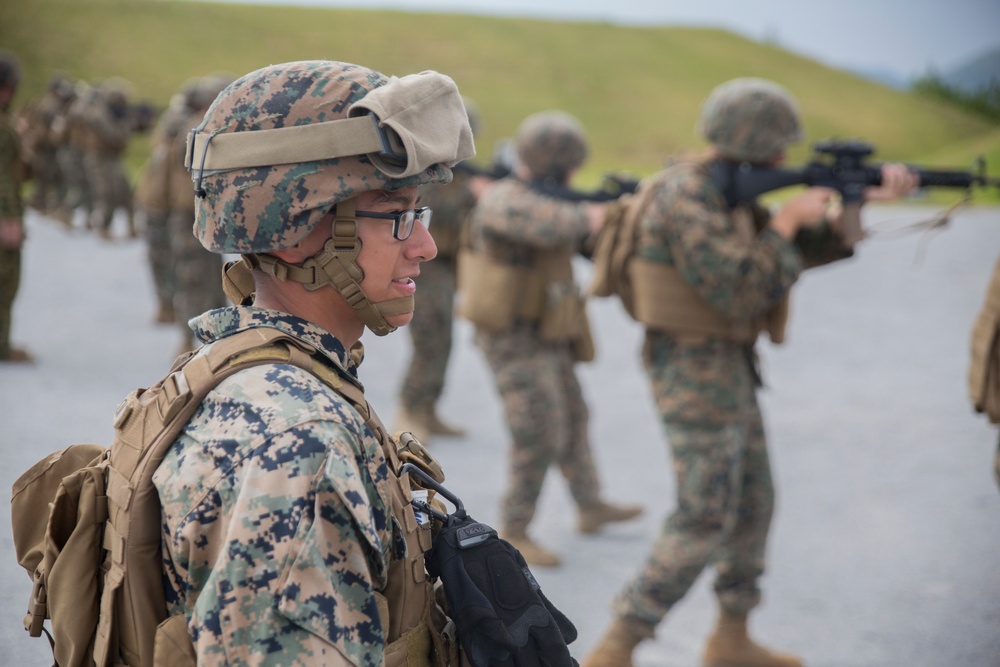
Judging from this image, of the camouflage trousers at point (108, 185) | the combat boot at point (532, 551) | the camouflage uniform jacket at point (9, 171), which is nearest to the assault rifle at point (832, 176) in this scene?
the combat boot at point (532, 551)

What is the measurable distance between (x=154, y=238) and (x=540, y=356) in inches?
206

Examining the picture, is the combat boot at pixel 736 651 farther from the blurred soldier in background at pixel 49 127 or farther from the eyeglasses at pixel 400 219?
the blurred soldier in background at pixel 49 127

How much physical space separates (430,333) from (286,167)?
539 cm

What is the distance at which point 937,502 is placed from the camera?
6.28m

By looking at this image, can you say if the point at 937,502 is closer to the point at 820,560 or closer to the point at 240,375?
the point at 820,560

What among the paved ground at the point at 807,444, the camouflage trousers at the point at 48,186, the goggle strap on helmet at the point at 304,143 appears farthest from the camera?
the camouflage trousers at the point at 48,186

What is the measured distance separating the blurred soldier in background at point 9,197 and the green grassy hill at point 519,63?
37.1 feet

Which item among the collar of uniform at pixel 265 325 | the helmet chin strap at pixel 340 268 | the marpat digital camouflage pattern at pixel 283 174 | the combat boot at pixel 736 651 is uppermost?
the marpat digital camouflage pattern at pixel 283 174

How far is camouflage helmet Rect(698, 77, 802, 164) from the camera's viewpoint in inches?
163

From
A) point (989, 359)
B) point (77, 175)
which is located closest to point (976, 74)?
point (77, 175)

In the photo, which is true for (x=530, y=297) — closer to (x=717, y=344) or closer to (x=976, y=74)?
(x=717, y=344)

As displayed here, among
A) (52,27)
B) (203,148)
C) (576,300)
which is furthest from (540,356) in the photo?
(52,27)

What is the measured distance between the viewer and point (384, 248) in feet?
5.82

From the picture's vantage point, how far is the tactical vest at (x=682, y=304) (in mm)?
4129
